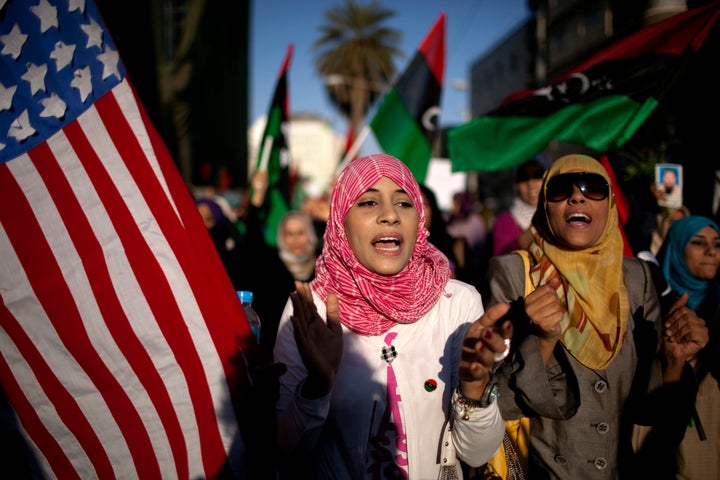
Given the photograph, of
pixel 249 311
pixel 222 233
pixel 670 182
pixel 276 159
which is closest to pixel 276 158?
pixel 276 159

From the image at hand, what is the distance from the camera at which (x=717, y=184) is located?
371 centimetres

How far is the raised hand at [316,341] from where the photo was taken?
5.06 feet

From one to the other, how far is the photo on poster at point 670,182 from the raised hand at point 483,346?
113 inches

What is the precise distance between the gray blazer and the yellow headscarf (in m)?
0.07

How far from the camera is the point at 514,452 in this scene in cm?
201

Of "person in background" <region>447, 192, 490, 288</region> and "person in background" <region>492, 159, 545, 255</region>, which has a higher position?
"person in background" <region>492, 159, 545, 255</region>

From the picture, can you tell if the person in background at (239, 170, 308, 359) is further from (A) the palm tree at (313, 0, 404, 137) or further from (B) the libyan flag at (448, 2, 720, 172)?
(A) the palm tree at (313, 0, 404, 137)

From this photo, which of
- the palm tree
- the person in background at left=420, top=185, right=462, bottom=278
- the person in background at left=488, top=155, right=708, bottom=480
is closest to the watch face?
the person in background at left=488, top=155, right=708, bottom=480

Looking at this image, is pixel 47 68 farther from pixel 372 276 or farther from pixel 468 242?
pixel 468 242

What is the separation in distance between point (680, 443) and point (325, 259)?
1707 millimetres

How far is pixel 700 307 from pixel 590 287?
51.8 inches

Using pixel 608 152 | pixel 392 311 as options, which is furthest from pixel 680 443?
pixel 608 152

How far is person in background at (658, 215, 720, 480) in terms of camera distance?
208 centimetres

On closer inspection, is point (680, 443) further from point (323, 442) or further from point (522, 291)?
point (323, 442)
